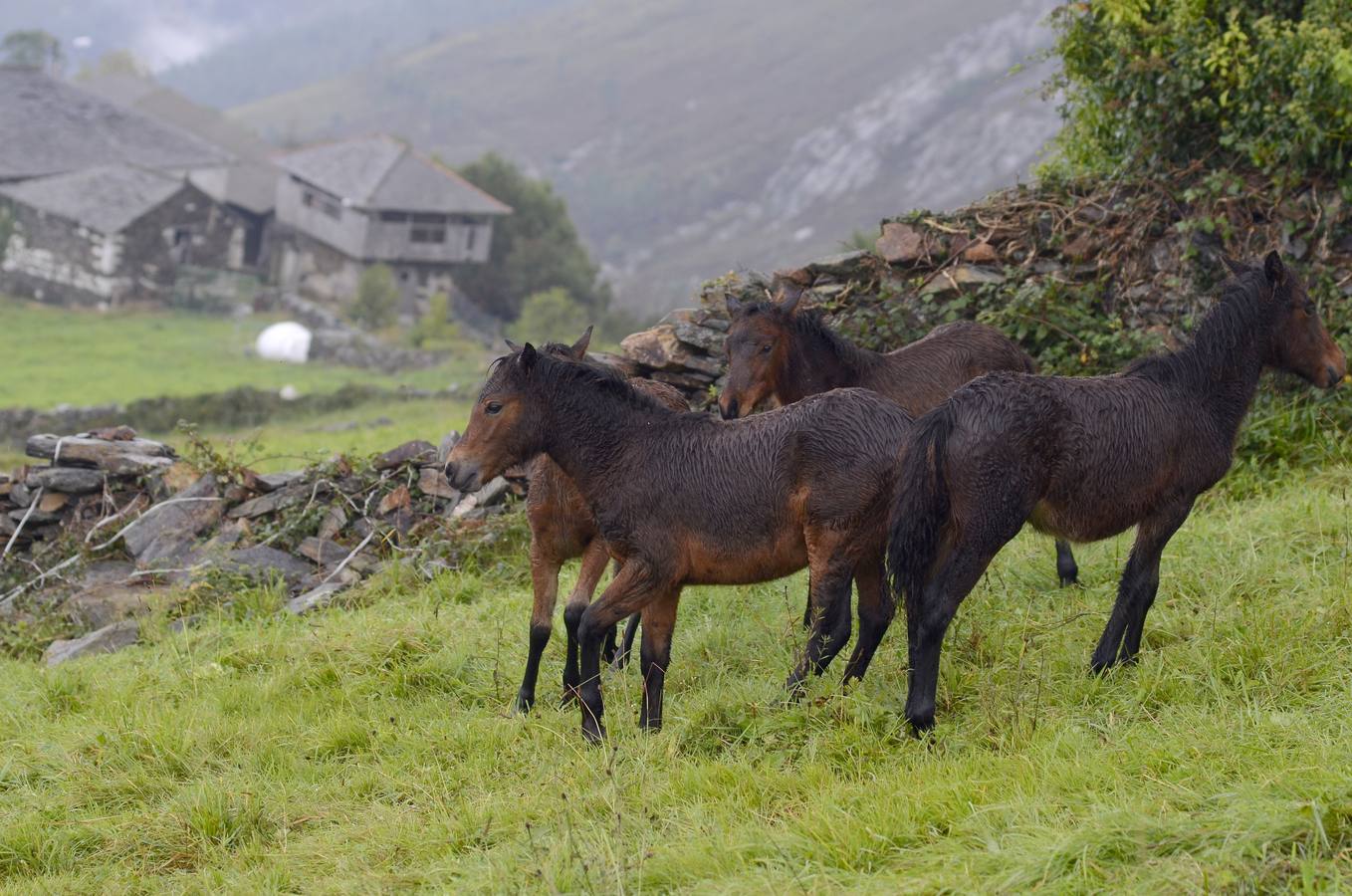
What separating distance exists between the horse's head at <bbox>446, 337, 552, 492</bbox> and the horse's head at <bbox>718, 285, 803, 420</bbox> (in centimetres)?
193

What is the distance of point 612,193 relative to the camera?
110750 mm

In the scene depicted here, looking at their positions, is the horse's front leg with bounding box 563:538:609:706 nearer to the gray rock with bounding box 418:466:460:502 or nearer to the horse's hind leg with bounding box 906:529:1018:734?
the horse's hind leg with bounding box 906:529:1018:734

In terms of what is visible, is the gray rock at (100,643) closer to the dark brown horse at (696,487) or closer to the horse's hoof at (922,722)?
the dark brown horse at (696,487)

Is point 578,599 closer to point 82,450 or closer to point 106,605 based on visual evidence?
point 106,605

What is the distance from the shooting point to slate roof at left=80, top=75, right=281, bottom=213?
6222 centimetres

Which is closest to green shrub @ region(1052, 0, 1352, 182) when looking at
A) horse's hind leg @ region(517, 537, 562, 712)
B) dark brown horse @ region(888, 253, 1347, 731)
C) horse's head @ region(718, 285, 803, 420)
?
dark brown horse @ region(888, 253, 1347, 731)

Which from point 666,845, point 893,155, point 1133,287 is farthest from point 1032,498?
point 893,155

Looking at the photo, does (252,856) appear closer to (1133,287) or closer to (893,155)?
(1133,287)

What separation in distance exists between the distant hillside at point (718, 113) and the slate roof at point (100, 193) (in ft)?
98.6

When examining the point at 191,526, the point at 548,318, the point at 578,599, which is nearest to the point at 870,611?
the point at 578,599

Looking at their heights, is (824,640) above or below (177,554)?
above

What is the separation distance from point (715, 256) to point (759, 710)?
8582 centimetres

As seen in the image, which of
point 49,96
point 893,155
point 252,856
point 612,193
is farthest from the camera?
point 612,193

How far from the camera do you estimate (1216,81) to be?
37.5 feet
